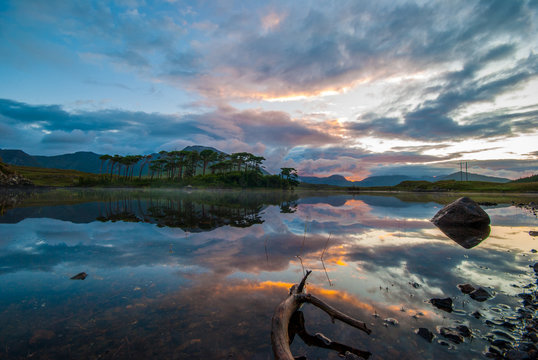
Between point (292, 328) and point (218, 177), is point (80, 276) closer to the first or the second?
point (292, 328)

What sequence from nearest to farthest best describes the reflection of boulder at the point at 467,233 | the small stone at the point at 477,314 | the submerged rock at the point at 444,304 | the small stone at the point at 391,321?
Result: the small stone at the point at 391,321 < the small stone at the point at 477,314 < the submerged rock at the point at 444,304 < the reflection of boulder at the point at 467,233

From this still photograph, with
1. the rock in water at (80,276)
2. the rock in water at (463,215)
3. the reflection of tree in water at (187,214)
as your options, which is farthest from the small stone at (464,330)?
the rock in water at (463,215)

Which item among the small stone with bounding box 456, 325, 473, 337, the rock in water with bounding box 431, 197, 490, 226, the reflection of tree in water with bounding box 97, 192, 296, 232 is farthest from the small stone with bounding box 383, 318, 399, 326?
the rock in water with bounding box 431, 197, 490, 226

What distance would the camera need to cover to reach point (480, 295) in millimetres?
6770

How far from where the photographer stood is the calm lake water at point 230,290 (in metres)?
4.64

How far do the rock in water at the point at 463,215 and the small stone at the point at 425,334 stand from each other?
60.6ft

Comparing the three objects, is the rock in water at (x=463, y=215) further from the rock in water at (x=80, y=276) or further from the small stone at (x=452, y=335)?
the rock in water at (x=80, y=276)

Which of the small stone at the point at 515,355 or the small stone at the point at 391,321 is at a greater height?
the small stone at the point at 515,355

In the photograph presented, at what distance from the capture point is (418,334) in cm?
499

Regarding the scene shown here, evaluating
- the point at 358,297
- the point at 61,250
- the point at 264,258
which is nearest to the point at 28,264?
the point at 61,250

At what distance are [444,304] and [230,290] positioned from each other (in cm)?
591

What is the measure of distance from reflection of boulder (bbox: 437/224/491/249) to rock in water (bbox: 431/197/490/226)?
49cm

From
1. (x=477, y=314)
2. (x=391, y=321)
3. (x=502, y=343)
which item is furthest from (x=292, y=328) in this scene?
(x=477, y=314)

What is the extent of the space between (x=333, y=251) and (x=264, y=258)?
3606 millimetres
